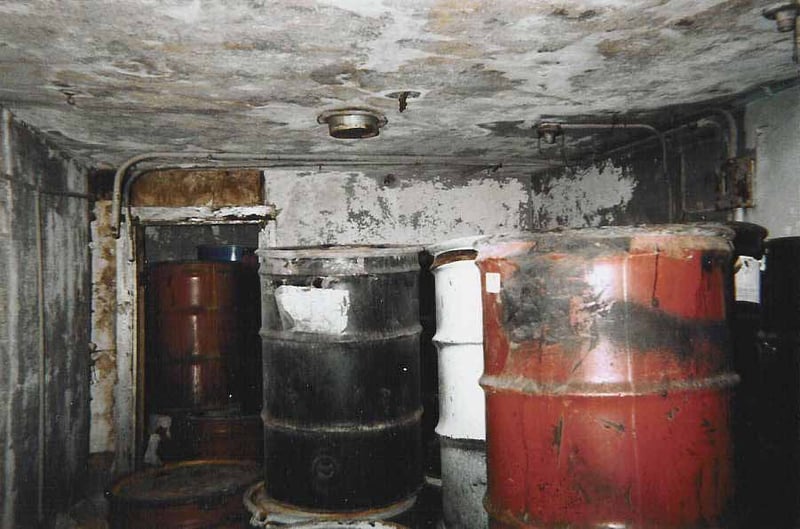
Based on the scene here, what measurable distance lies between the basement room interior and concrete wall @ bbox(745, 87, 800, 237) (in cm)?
1

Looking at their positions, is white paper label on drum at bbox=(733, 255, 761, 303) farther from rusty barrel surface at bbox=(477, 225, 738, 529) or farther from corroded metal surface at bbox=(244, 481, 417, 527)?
corroded metal surface at bbox=(244, 481, 417, 527)

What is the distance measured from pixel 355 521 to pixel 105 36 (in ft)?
7.53

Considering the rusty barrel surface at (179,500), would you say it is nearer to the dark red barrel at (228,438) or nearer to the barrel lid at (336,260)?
the dark red barrel at (228,438)

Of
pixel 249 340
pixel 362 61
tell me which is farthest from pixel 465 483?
pixel 249 340

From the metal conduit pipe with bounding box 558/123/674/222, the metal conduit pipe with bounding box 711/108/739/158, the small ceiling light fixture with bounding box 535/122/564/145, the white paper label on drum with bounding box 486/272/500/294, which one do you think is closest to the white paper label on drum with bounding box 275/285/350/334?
the white paper label on drum with bounding box 486/272/500/294

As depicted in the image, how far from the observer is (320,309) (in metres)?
2.99

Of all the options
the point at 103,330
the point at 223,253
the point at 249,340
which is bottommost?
the point at 249,340

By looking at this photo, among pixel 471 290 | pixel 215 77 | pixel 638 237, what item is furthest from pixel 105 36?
pixel 638 237

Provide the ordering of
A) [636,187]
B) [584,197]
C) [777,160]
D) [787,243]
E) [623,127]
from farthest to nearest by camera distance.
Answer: [584,197] → [636,187] → [623,127] → [777,160] → [787,243]

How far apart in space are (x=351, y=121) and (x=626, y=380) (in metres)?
2.05

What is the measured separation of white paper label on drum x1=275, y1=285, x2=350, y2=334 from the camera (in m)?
2.98

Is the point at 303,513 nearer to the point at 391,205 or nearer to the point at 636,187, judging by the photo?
the point at 391,205

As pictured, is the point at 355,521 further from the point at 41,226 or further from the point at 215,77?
the point at 41,226

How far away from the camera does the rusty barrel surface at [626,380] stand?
185 centimetres
